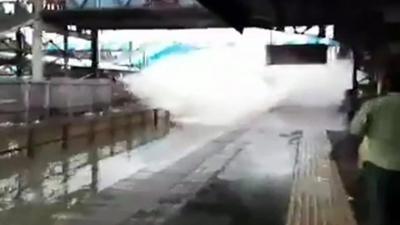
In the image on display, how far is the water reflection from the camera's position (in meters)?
9.43

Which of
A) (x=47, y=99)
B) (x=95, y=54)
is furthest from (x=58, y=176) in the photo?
(x=95, y=54)

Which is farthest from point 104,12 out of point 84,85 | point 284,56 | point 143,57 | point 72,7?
point 143,57

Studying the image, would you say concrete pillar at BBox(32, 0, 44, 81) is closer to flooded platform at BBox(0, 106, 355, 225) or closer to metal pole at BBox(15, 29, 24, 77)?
metal pole at BBox(15, 29, 24, 77)

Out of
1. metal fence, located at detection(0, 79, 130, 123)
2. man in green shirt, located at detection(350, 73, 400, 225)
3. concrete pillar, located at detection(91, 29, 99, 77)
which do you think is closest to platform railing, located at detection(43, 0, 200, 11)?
metal fence, located at detection(0, 79, 130, 123)

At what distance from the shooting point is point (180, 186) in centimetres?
1197

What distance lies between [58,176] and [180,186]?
8.71ft

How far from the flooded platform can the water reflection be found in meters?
0.02

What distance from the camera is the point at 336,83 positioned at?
4594cm

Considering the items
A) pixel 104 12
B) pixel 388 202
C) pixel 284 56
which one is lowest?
pixel 388 202

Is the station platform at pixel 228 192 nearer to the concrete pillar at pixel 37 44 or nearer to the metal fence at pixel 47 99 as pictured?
the metal fence at pixel 47 99

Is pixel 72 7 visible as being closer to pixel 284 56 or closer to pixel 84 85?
pixel 84 85

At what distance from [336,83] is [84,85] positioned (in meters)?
26.5

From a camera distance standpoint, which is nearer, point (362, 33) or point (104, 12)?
point (362, 33)

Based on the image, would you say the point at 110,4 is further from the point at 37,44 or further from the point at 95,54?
the point at 95,54
